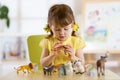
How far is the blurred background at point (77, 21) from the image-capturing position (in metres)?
3.47

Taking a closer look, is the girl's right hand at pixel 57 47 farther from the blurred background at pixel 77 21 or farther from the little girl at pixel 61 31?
the blurred background at pixel 77 21

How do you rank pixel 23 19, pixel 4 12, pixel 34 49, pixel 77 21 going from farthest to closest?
pixel 23 19 → pixel 77 21 → pixel 4 12 → pixel 34 49

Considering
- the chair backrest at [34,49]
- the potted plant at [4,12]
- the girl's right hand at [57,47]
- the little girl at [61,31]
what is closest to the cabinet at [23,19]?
the potted plant at [4,12]

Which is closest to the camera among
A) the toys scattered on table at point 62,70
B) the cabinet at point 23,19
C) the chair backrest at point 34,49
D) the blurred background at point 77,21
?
Answer: the toys scattered on table at point 62,70

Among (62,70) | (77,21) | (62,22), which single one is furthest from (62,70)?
(77,21)

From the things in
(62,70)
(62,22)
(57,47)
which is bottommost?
(62,70)

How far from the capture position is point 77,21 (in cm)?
365

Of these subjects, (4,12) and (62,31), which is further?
(4,12)

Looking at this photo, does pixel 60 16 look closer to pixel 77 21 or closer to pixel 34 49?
pixel 34 49

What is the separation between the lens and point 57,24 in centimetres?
130

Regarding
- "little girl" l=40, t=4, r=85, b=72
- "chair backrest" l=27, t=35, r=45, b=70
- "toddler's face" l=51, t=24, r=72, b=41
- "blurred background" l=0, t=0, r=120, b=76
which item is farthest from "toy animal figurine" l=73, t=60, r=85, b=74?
"blurred background" l=0, t=0, r=120, b=76

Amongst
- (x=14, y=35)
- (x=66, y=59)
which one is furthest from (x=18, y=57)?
(x=66, y=59)

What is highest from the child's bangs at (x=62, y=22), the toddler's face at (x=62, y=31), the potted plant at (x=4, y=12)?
the potted plant at (x=4, y=12)

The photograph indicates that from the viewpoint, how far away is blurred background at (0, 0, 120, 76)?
347cm
